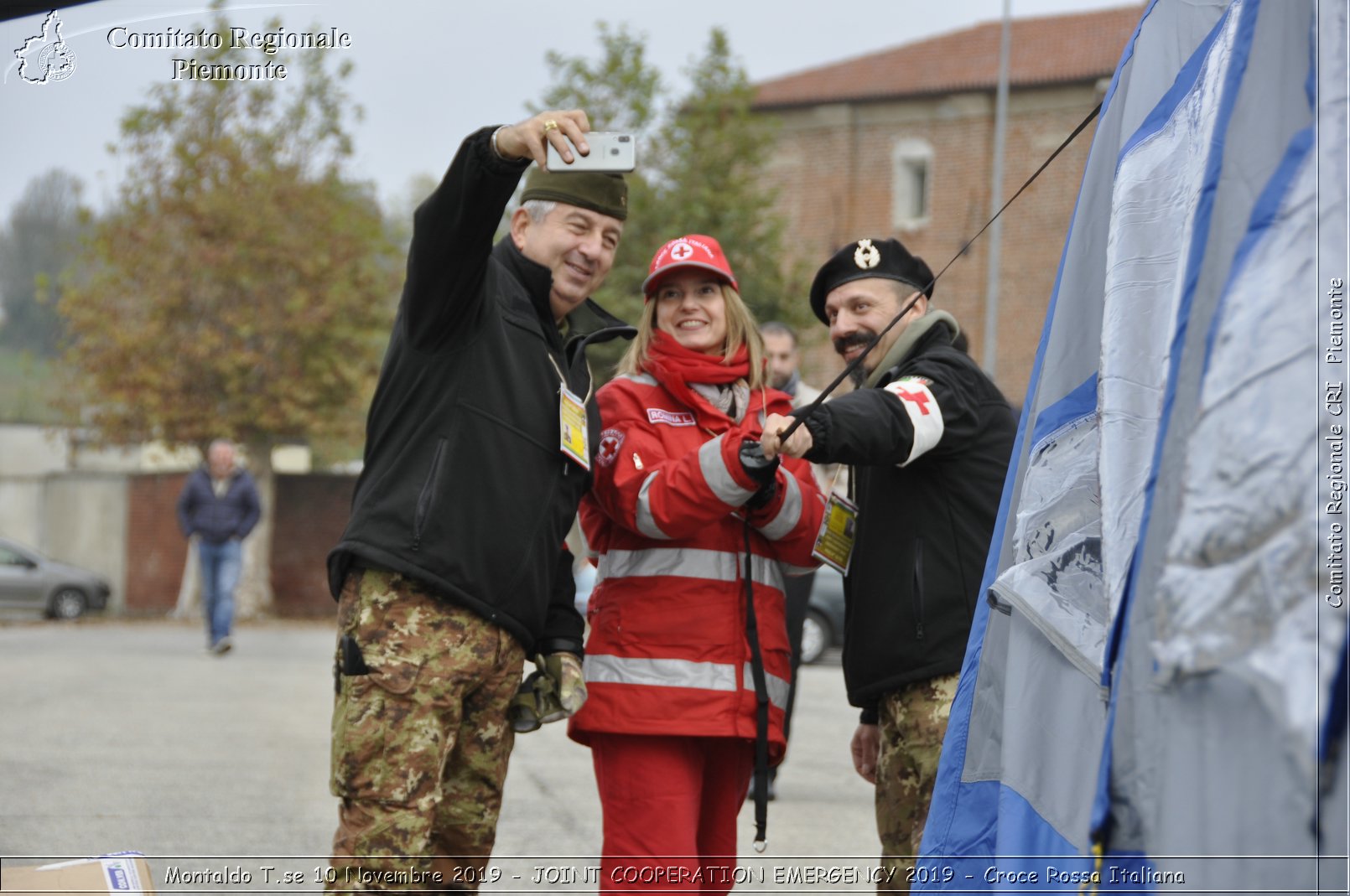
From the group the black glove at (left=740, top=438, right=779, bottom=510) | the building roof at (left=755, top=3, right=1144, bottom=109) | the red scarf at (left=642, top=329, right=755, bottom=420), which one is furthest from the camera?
the building roof at (left=755, top=3, right=1144, bottom=109)

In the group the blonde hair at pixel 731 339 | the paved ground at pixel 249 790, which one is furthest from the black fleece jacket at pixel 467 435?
the paved ground at pixel 249 790

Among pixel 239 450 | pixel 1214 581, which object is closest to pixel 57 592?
pixel 239 450

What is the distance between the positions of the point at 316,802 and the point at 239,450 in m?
21.0

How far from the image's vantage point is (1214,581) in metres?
1.81

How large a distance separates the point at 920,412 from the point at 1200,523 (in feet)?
5.43

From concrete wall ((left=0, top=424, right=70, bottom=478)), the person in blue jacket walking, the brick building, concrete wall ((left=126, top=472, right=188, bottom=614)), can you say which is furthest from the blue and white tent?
concrete wall ((left=0, top=424, right=70, bottom=478))

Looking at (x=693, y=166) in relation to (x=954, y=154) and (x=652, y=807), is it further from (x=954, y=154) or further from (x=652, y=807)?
(x=652, y=807)

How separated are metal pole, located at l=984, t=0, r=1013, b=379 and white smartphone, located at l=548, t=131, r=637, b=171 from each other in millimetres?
22948

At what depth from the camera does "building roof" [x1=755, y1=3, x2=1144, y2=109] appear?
36.1 meters

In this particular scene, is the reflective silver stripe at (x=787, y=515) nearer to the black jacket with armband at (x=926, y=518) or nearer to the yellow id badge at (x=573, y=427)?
the black jacket with armband at (x=926, y=518)

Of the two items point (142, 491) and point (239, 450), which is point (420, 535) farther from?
point (142, 491)

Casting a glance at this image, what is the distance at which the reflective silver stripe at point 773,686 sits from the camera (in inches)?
144

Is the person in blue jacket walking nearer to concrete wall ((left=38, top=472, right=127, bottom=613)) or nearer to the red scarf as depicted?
the red scarf

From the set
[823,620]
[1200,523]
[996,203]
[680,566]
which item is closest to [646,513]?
[680,566]
